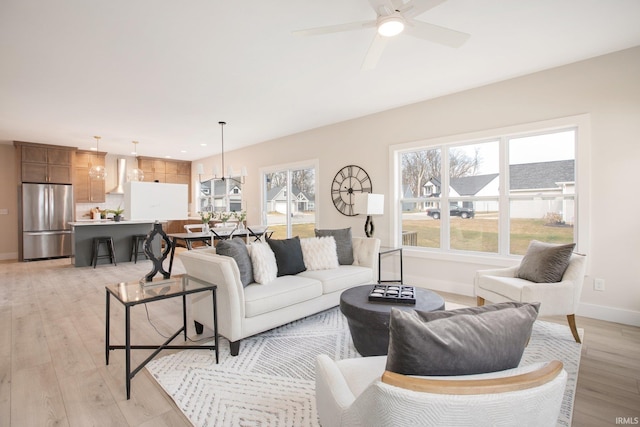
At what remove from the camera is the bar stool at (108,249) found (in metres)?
6.42

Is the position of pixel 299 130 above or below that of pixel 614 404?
above

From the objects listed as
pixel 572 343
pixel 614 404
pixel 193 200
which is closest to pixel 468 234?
pixel 572 343

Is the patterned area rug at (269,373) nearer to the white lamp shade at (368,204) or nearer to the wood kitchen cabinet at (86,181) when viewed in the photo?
the white lamp shade at (368,204)

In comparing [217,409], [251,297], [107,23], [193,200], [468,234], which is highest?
[107,23]

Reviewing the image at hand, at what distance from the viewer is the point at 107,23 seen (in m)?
2.58

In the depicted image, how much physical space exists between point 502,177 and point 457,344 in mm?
3710

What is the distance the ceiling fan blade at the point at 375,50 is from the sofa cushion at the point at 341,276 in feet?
6.78

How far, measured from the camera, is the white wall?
3129 millimetres

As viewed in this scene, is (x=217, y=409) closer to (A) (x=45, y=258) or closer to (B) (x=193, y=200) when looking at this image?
(A) (x=45, y=258)

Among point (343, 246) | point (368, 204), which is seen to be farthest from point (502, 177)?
point (343, 246)

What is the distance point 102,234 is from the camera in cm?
663

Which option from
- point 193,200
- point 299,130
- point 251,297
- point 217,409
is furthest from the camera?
point 193,200

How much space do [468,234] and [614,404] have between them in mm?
2566

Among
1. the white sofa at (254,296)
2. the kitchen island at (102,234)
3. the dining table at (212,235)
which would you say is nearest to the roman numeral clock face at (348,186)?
the dining table at (212,235)
